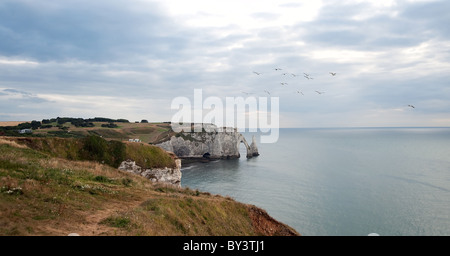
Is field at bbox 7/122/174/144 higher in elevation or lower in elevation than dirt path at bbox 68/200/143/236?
higher

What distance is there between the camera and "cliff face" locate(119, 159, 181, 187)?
4425 centimetres

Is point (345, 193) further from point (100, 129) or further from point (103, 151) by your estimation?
point (100, 129)

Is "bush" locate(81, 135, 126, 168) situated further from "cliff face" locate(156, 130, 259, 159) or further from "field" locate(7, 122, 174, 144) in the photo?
"cliff face" locate(156, 130, 259, 159)

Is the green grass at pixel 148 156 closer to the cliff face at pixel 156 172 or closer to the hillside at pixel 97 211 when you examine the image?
the cliff face at pixel 156 172

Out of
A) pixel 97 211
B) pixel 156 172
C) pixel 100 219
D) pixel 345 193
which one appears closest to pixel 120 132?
pixel 156 172

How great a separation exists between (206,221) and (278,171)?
67369mm

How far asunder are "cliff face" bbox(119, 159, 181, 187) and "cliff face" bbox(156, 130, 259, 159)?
6048cm

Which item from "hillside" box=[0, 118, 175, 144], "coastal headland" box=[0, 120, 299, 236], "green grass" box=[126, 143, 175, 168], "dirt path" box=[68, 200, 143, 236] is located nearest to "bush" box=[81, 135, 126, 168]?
"green grass" box=[126, 143, 175, 168]

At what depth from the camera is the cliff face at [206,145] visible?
371 ft

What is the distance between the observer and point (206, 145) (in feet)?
388

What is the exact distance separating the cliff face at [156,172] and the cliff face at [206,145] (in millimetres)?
60480
